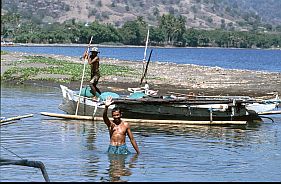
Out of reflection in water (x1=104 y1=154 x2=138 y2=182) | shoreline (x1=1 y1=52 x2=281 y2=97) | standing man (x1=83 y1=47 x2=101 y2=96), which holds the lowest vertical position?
shoreline (x1=1 y1=52 x2=281 y2=97)

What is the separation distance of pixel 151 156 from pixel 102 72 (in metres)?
24.7

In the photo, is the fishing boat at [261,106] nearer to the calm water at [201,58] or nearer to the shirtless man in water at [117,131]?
the shirtless man in water at [117,131]

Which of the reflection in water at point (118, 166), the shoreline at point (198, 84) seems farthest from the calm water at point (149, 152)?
the shoreline at point (198, 84)

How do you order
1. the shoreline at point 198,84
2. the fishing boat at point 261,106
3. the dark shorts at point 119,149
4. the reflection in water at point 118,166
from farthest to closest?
the shoreline at point 198,84
the fishing boat at point 261,106
the dark shorts at point 119,149
the reflection in water at point 118,166

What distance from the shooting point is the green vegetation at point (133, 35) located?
152750 millimetres

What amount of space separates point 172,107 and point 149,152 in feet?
15.7

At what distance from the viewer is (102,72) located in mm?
39562

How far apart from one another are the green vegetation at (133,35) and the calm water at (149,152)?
114 m

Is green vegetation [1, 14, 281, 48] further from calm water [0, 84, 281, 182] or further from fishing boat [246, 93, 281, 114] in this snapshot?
calm water [0, 84, 281, 182]

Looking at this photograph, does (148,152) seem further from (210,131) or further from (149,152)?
(210,131)

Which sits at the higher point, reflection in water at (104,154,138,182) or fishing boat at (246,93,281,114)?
fishing boat at (246,93,281,114)

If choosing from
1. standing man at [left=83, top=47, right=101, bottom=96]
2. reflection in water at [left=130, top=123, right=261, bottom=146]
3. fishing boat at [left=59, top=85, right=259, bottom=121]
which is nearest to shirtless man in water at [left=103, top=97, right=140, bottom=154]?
reflection in water at [left=130, top=123, right=261, bottom=146]

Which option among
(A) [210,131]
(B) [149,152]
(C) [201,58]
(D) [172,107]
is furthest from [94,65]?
(C) [201,58]

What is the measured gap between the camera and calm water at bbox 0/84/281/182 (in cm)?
1305
